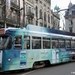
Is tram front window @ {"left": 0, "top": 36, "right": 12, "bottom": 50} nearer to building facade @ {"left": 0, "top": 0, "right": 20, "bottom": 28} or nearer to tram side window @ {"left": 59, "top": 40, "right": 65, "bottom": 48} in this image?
tram side window @ {"left": 59, "top": 40, "right": 65, "bottom": 48}

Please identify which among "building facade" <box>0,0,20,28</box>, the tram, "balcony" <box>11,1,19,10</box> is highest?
"balcony" <box>11,1,19,10</box>

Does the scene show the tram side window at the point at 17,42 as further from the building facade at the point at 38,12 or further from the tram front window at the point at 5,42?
the building facade at the point at 38,12

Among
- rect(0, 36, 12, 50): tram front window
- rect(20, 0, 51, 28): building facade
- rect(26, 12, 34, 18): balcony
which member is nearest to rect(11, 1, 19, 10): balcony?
rect(20, 0, 51, 28): building facade

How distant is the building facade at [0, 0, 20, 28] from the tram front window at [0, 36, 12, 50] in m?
21.6

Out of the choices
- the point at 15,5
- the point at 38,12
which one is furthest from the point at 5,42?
the point at 38,12

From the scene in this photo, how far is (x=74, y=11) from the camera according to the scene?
286 feet

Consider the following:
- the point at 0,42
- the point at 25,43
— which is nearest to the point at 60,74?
the point at 25,43

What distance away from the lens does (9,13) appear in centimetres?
3897

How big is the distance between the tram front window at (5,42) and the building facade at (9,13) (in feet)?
71.0

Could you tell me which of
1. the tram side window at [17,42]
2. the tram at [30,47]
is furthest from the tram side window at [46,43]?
the tram side window at [17,42]

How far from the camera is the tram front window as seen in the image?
12273mm

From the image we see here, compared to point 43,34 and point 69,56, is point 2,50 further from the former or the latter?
point 69,56

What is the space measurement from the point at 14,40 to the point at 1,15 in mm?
25659

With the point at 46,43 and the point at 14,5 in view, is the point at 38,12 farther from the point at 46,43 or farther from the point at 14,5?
the point at 46,43
